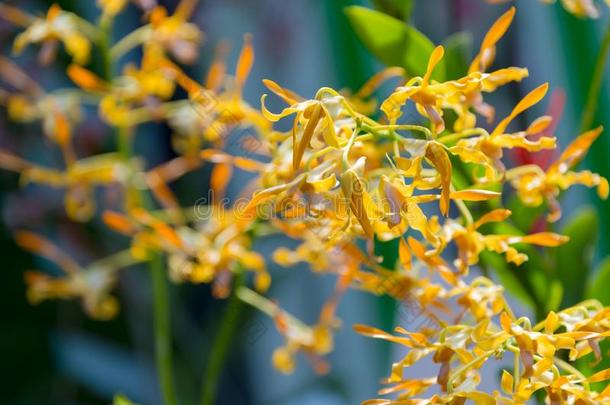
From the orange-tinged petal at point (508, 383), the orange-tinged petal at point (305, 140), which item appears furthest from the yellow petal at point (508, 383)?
the orange-tinged petal at point (305, 140)

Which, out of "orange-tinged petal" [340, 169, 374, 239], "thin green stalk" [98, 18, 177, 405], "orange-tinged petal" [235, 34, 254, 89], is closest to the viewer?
"orange-tinged petal" [340, 169, 374, 239]

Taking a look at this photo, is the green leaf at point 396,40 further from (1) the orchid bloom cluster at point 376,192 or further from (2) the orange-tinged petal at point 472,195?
(2) the orange-tinged petal at point 472,195

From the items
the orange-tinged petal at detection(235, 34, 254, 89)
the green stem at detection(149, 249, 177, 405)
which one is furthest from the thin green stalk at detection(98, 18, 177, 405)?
the orange-tinged petal at detection(235, 34, 254, 89)

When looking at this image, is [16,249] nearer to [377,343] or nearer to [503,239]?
[377,343]

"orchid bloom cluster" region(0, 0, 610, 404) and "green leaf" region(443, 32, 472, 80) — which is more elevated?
"green leaf" region(443, 32, 472, 80)

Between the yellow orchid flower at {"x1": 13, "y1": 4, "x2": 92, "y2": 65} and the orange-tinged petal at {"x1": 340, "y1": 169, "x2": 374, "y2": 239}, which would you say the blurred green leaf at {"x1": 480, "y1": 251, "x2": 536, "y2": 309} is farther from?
the yellow orchid flower at {"x1": 13, "y1": 4, "x2": 92, "y2": 65}

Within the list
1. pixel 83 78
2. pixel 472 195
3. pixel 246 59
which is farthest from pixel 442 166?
pixel 83 78

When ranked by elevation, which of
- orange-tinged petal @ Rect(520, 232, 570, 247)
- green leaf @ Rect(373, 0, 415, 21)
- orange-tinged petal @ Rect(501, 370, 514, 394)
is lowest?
orange-tinged petal @ Rect(501, 370, 514, 394)
